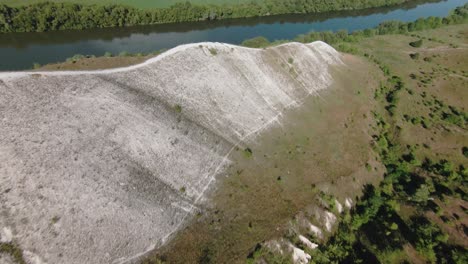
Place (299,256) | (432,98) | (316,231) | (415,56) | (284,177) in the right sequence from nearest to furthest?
(299,256) → (316,231) → (284,177) → (432,98) → (415,56)

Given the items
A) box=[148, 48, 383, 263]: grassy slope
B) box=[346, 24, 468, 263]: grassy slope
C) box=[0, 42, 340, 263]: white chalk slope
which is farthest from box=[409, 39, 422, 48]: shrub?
box=[0, 42, 340, 263]: white chalk slope

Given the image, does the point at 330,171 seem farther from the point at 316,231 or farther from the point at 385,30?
the point at 385,30

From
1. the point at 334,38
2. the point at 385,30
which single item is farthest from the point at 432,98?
the point at 385,30

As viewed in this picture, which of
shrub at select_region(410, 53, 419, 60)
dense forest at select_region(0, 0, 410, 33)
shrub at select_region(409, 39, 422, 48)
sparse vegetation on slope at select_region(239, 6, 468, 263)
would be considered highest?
dense forest at select_region(0, 0, 410, 33)

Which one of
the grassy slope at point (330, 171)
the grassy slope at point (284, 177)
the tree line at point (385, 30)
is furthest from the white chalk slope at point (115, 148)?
the tree line at point (385, 30)

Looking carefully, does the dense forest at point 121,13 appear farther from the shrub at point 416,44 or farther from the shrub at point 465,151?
the shrub at point 465,151

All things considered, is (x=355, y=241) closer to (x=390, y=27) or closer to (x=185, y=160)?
(x=185, y=160)

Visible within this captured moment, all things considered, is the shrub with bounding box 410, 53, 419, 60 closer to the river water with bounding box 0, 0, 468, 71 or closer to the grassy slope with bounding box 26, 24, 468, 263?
the grassy slope with bounding box 26, 24, 468, 263
